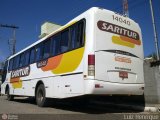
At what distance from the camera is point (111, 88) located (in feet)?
30.1

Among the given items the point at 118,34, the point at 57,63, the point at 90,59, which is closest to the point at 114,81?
the point at 90,59

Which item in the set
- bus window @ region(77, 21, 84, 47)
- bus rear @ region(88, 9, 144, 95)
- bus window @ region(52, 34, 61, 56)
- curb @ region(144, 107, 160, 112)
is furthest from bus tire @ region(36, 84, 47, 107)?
curb @ region(144, 107, 160, 112)

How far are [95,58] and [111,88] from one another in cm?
114

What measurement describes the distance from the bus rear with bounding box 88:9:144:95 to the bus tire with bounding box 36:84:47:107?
155 inches

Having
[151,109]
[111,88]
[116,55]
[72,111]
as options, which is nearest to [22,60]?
[72,111]

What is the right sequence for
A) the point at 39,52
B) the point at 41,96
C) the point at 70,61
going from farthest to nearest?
1. the point at 39,52
2. the point at 41,96
3. the point at 70,61

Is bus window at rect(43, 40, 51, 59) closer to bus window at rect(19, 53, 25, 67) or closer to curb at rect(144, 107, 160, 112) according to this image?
bus window at rect(19, 53, 25, 67)

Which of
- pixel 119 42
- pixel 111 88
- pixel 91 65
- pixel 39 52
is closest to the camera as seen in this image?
pixel 91 65

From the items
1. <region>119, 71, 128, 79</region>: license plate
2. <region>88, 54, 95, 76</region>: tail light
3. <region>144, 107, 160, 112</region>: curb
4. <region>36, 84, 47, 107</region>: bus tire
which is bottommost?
<region>144, 107, 160, 112</region>: curb

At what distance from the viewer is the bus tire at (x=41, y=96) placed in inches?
479

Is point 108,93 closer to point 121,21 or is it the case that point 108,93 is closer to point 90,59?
point 90,59

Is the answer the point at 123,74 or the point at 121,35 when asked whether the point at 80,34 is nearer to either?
the point at 121,35

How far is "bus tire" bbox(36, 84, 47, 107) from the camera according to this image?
12.2 m

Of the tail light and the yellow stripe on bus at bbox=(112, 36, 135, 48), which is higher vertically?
the yellow stripe on bus at bbox=(112, 36, 135, 48)
